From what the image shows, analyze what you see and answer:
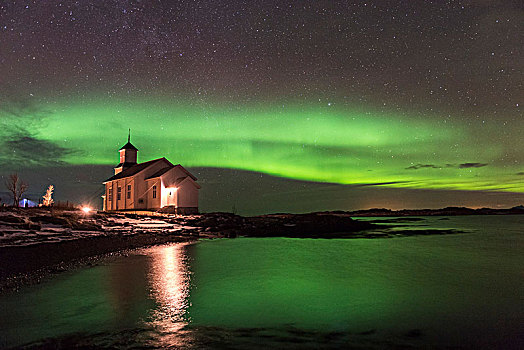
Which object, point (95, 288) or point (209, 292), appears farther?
point (209, 292)

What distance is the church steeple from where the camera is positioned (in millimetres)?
57575

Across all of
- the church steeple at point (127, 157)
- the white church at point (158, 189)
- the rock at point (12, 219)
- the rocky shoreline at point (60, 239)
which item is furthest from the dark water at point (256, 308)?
the church steeple at point (127, 157)

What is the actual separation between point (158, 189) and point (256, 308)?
1527 inches

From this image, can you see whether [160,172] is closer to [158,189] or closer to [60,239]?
[158,189]

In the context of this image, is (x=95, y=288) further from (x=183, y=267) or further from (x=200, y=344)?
(x=200, y=344)

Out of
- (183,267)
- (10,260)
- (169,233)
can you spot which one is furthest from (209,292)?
(169,233)

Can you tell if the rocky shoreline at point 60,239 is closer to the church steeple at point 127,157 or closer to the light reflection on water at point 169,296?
the light reflection on water at point 169,296

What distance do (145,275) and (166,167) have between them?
125 ft

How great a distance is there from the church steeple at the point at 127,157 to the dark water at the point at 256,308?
4409cm

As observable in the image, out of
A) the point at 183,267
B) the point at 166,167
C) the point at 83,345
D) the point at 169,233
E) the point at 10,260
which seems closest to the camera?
the point at 83,345

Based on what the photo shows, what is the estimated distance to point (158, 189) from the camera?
150 ft

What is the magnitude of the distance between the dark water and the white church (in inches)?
1140

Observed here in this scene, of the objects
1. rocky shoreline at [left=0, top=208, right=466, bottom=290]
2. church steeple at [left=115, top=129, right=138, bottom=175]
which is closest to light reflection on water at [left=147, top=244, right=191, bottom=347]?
rocky shoreline at [left=0, top=208, right=466, bottom=290]

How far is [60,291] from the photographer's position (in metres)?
9.86
